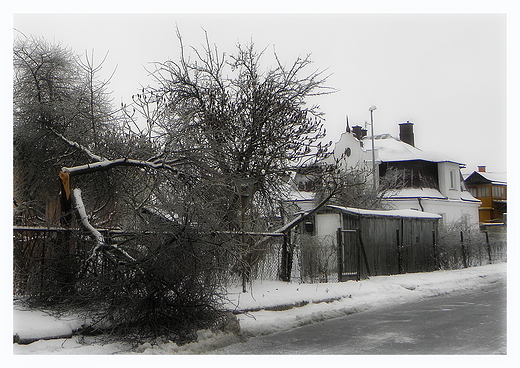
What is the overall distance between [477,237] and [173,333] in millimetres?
15414

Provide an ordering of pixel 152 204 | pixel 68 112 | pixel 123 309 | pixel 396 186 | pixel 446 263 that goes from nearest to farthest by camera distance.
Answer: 1. pixel 123 309
2. pixel 152 204
3. pixel 68 112
4. pixel 446 263
5. pixel 396 186

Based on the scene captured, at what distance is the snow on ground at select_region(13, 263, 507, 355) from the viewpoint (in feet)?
22.6

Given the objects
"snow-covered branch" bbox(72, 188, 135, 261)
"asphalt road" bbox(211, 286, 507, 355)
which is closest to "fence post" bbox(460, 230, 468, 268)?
"asphalt road" bbox(211, 286, 507, 355)

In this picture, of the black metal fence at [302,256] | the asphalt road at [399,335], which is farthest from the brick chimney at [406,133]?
the asphalt road at [399,335]

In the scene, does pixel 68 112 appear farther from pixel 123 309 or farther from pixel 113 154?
pixel 123 309

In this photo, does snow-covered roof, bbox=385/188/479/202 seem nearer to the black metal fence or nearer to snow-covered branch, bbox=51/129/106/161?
the black metal fence

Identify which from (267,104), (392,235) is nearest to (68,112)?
(267,104)

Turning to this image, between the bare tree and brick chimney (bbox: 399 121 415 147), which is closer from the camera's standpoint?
the bare tree

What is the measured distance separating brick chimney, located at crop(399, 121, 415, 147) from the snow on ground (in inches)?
618

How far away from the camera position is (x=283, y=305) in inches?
396

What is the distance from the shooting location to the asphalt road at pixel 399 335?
720 cm

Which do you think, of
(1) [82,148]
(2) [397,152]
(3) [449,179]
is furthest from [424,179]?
(1) [82,148]

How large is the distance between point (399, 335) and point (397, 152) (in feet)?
72.9

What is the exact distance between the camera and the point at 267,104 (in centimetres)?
1245
